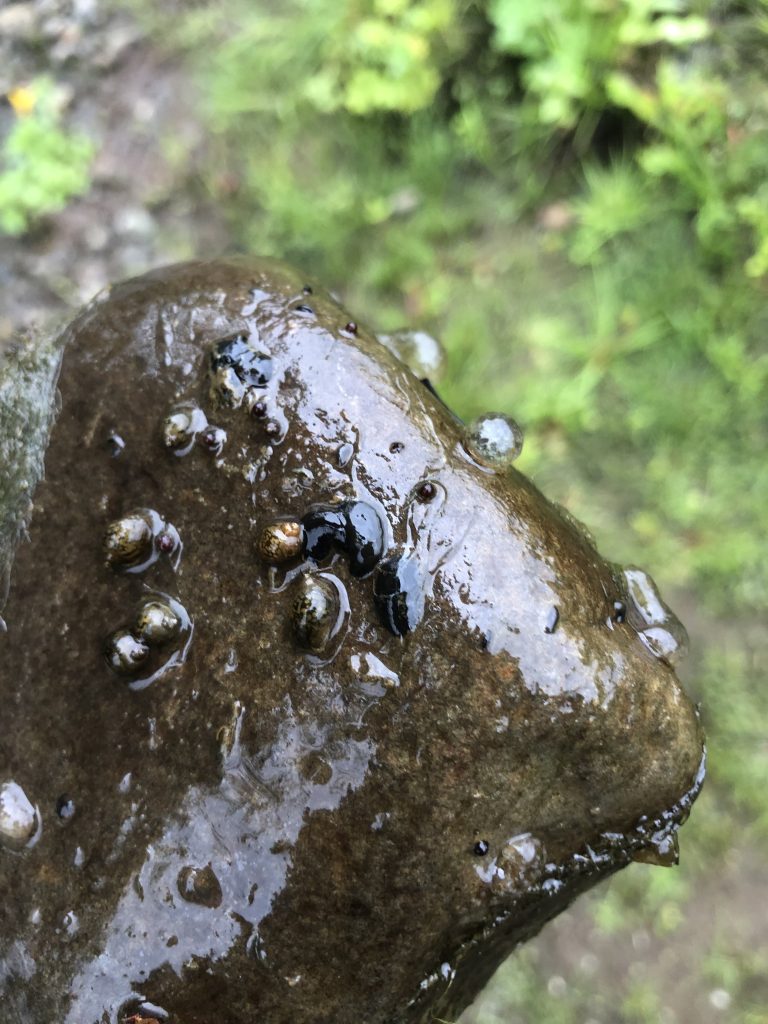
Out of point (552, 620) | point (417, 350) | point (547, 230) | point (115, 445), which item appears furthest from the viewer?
point (547, 230)

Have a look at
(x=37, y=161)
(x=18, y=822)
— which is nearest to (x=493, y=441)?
(x=18, y=822)

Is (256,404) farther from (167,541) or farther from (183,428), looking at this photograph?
(167,541)

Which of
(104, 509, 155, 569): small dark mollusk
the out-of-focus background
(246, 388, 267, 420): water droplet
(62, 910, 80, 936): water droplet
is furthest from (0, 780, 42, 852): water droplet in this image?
the out-of-focus background

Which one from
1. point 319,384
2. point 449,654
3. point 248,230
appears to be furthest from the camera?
point 248,230

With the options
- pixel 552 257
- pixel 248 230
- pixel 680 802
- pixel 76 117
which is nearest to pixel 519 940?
pixel 680 802

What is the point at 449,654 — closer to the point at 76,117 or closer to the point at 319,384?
the point at 319,384

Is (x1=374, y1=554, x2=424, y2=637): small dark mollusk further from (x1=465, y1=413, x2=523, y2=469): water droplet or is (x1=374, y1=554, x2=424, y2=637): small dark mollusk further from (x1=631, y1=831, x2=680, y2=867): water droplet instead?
(x1=631, y1=831, x2=680, y2=867): water droplet
